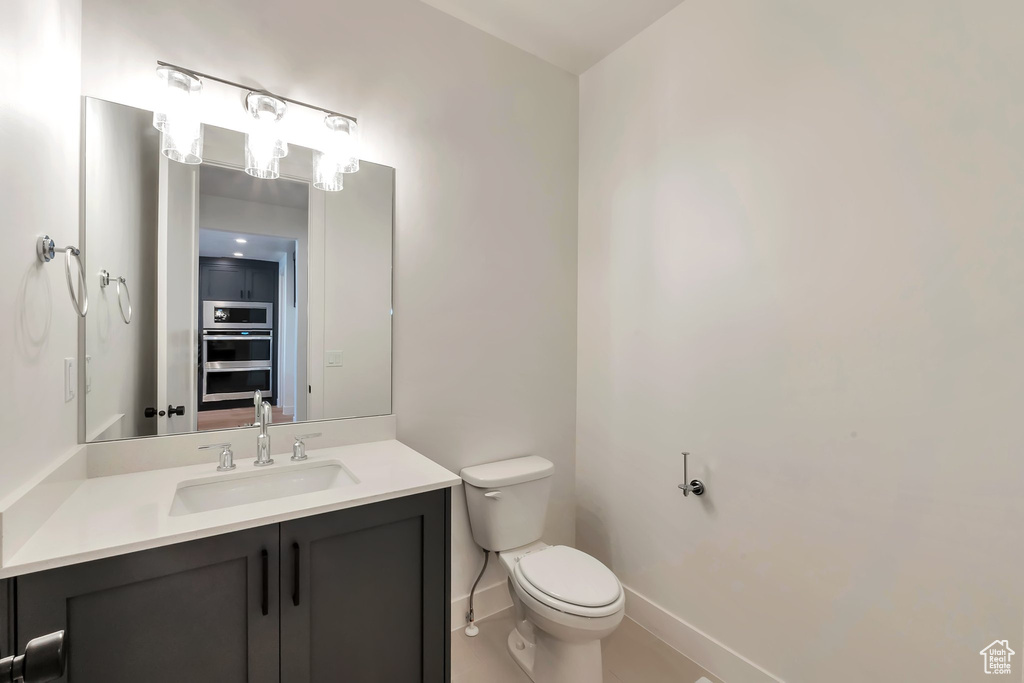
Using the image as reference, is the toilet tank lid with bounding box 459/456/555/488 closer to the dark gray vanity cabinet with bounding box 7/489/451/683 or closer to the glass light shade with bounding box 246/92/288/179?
the dark gray vanity cabinet with bounding box 7/489/451/683

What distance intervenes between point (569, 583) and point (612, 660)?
21.7 inches

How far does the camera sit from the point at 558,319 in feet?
7.92

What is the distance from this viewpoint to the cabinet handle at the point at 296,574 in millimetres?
1155

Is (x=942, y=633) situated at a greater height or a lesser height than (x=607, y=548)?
greater

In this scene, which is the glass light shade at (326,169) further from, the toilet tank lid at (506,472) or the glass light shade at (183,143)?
the toilet tank lid at (506,472)

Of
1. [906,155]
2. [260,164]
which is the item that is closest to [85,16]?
[260,164]

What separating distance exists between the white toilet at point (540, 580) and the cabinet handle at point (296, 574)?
785 mm

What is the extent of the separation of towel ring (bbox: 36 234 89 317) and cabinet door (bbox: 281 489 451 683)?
804mm

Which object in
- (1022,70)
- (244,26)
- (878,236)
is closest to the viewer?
(1022,70)

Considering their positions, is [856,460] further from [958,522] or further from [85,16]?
[85,16]

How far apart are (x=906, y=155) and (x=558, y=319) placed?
1447 millimetres

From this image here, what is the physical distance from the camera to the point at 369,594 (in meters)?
1.29

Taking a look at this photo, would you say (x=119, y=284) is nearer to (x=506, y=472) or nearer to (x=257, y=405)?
(x=257, y=405)

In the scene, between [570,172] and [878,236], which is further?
[570,172]
